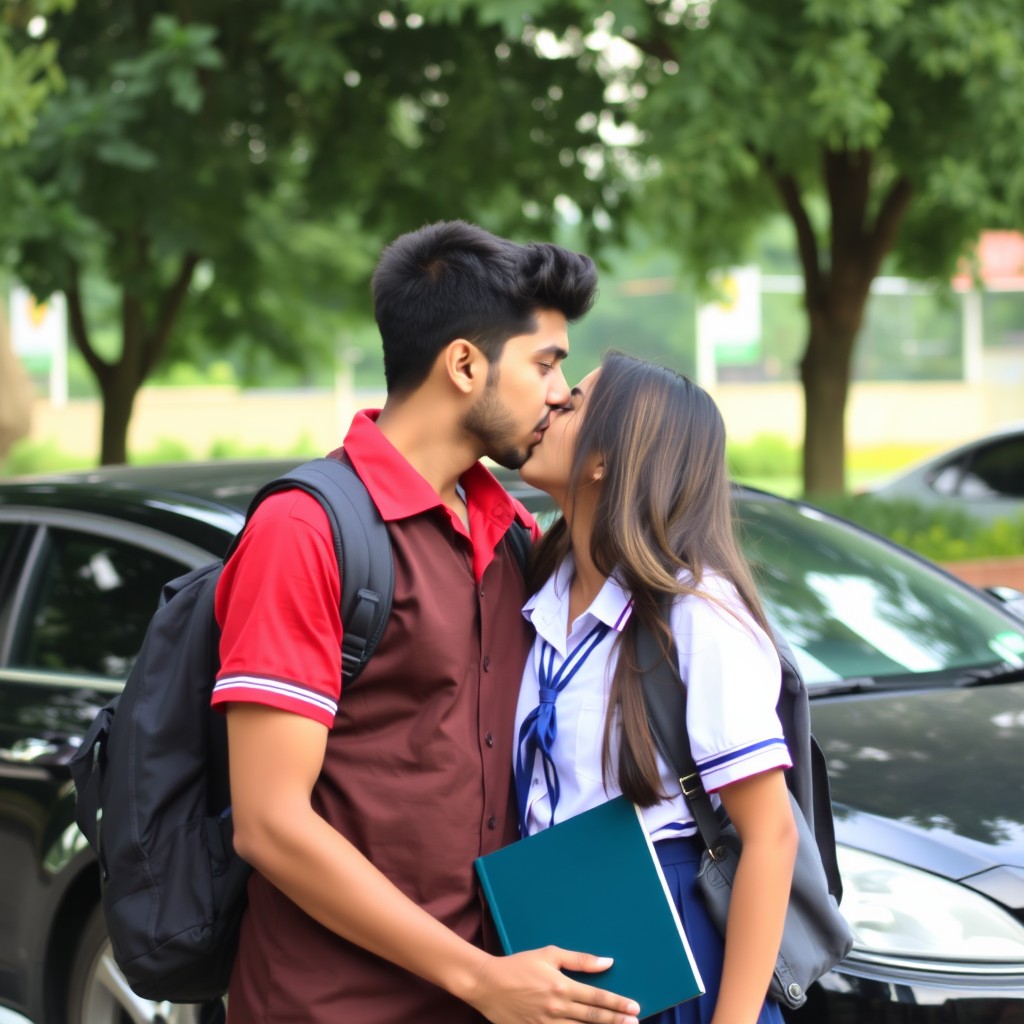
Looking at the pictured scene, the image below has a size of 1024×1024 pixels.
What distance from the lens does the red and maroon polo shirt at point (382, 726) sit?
1857 mm

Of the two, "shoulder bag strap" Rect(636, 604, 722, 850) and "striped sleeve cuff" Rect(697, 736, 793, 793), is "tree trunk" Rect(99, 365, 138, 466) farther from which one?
"striped sleeve cuff" Rect(697, 736, 793, 793)

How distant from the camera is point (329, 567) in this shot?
74.0 inches

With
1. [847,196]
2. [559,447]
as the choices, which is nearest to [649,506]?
[559,447]

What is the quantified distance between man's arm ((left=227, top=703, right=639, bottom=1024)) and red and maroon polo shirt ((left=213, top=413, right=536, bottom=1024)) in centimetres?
5

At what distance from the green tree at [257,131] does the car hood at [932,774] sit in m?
4.87

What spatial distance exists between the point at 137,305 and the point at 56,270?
4029 millimetres

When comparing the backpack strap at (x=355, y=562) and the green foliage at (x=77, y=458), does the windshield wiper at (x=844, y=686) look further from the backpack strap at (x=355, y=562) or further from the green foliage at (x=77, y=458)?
the green foliage at (x=77, y=458)

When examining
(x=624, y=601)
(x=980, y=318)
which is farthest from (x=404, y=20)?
(x=980, y=318)

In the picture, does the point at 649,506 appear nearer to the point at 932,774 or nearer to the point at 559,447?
the point at 559,447

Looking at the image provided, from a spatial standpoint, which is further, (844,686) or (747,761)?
(844,686)

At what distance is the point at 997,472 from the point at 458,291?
34.1 feet

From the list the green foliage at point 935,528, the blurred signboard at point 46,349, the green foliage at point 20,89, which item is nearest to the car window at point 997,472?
the green foliage at point 935,528

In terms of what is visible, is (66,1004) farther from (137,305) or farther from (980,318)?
(980,318)

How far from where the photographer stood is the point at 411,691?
1.99m
